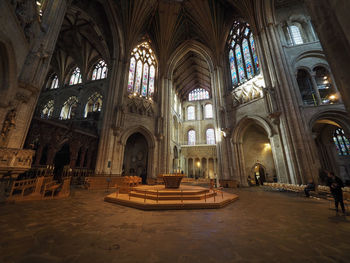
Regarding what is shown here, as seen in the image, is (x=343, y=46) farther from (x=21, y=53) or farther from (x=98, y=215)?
(x=21, y=53)

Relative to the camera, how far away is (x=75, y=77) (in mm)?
21750

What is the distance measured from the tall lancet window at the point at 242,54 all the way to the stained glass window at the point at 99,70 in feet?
56.2

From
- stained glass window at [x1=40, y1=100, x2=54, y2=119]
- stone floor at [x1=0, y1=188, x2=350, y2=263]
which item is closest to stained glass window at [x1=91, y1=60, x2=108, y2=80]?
stained glass window at [x1=40, y1=100, x2=54, y2=119]

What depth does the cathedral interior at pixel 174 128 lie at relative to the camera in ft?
8.57

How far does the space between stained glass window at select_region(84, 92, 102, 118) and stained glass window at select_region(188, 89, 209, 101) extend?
18.3 m

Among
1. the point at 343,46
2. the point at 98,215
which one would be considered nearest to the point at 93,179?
the point at 98,215

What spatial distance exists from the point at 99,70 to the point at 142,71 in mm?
7048

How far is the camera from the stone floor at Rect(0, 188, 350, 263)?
2.00 m

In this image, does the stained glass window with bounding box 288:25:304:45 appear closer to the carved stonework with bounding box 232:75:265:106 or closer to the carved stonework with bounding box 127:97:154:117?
the carved stonework with bounding box 232:75:265:106

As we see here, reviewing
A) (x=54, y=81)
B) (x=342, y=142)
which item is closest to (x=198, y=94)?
(x=342, y=142)

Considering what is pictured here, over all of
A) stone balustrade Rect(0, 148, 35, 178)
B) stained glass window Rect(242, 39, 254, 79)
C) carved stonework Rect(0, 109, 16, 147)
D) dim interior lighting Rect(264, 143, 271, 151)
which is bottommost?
stone balustrade Rect(0, 148, 35, 178)

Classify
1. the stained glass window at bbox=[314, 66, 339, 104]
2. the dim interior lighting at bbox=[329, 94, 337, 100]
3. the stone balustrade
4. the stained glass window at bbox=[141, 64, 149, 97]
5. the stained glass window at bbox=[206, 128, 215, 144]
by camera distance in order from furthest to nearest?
the stained glass window at bbox=[206, 128, 215, 144] → the stained glass window at bbox=[141, 64, 149, 97] → the stained glass window at bbox=[314, 66, 339, 104] → the dim interior lighting at bbox=[329, 94, 337, 100] → the stone balustrade

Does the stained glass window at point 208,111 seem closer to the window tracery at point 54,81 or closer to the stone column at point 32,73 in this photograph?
the stone column at point 32,73

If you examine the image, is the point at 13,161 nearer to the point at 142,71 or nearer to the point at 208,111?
the point at 142,71
